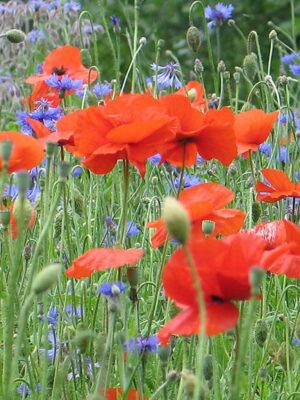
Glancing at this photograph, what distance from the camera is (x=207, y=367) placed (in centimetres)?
109

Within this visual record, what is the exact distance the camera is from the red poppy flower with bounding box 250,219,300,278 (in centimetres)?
92

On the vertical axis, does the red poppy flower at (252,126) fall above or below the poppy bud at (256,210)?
above

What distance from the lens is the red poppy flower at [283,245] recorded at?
0.92m

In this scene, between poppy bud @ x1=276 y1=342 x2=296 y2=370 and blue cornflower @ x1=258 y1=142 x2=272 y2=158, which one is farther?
blue cornflower @ x1=258 y1=142 x2=272 y2=158

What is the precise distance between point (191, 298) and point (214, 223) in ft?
1.06

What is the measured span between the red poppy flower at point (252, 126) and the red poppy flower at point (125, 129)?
0.29 metres

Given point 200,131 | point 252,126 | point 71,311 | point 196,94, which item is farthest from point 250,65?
point 200,131

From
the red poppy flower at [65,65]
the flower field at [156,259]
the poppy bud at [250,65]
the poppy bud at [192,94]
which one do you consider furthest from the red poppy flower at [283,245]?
the red poppy flower at [65,65]

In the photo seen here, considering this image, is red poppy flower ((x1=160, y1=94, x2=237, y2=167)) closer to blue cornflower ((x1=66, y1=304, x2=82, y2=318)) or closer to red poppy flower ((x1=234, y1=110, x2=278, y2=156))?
red poppy flower ((x1=234, y1=110, x2=278, y2=156))

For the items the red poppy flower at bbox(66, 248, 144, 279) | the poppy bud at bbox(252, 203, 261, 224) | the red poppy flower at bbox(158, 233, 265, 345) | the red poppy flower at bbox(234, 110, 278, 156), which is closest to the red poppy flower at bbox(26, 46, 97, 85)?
the poppy bud at bbox(252, 203, 261, 224)

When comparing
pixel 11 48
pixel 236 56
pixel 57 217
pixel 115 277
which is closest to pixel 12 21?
pixel 11 48

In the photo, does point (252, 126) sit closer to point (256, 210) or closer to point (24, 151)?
point (256, 210)

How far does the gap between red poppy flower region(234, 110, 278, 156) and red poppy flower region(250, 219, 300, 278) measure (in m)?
0.33

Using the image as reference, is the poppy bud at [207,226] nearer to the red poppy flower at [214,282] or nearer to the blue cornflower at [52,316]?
the red poppy flower at [214,282]
